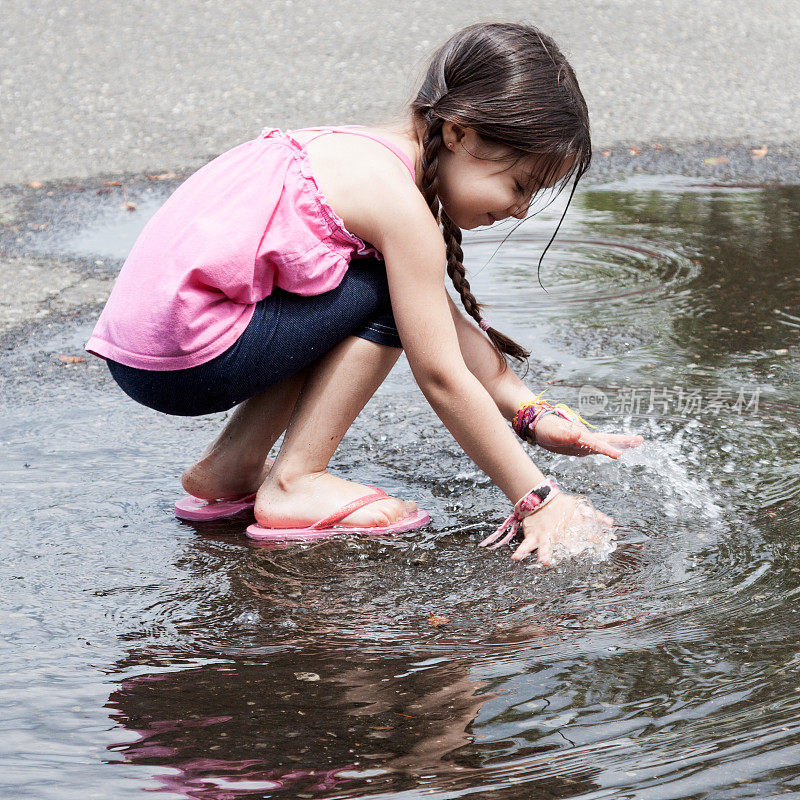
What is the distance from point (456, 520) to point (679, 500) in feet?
1.57

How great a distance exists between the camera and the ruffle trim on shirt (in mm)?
2107

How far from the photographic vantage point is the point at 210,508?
2.37 metres

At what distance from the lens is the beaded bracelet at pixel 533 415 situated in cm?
239

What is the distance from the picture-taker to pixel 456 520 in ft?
7.56

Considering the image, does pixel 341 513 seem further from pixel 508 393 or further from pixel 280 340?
pixel 508 393

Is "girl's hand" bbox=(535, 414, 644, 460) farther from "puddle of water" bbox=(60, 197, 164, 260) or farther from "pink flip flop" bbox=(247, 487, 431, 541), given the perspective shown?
"puddle of water" bbox=(60, 197, 164, 260)

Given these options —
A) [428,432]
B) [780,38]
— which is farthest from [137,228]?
[780,38]

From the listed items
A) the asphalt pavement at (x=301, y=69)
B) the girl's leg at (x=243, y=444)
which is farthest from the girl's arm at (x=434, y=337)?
the asphalt pavement at (x=301, y=69)

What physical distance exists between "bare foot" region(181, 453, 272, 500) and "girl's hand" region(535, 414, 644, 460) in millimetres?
677

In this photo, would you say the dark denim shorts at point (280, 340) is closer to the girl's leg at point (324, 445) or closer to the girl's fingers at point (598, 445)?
the girl's leg at point (324, 445)

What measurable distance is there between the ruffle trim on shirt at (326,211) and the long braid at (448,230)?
6.3 inches

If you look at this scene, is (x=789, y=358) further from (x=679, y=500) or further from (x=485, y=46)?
(x=485, y=46)

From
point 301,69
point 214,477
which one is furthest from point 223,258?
point 301,69

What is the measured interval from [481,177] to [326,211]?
31 centimetres
